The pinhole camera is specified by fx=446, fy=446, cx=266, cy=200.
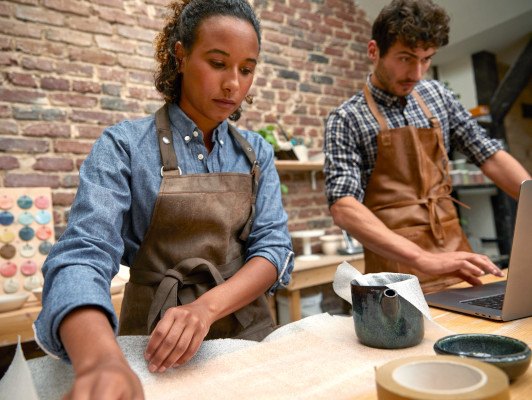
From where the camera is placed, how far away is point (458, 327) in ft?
3.04

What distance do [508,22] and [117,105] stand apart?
3.91m

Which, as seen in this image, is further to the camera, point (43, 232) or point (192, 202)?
point (43, 232)

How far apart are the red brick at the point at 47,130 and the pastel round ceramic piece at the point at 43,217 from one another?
461 mm

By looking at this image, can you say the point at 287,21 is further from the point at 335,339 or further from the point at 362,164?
the point at 335,339

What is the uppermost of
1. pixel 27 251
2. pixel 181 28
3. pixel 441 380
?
pixel 181 28

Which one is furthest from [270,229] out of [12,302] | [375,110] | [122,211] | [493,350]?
[12,302]

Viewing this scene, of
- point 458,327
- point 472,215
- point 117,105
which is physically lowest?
point 472,215

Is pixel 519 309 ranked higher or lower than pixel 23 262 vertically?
higher

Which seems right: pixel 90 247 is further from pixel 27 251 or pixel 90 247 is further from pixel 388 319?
pixel 27 251

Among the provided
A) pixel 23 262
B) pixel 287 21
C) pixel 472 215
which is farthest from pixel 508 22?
pixel 23 262

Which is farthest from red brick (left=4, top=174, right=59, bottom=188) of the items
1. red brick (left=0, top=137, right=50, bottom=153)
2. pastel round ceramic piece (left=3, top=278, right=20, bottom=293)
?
pastel round ceramic piece (left=3, top=278, right=20, bottom=293)

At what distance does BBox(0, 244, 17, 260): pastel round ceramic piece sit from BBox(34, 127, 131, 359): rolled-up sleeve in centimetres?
167

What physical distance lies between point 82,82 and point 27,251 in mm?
1080

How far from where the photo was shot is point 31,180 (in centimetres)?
257
